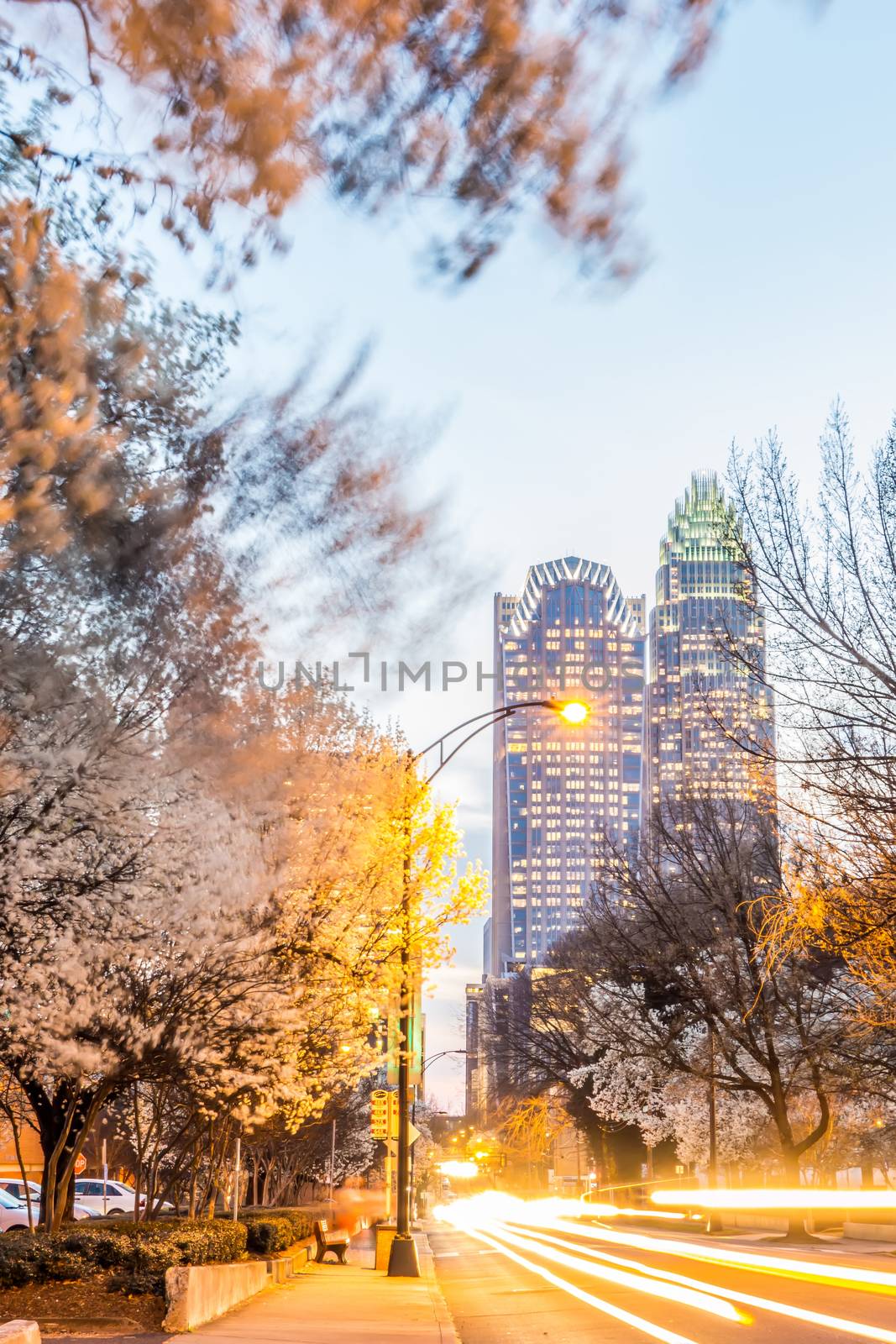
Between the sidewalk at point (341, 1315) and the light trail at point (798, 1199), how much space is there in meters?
13.4

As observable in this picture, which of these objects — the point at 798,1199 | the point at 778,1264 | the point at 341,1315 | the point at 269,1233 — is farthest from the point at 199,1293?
the point at 798,1199

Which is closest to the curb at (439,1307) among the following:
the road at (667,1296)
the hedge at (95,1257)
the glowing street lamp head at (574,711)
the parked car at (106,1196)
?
the road at (667,1296)

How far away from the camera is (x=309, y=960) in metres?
18.2

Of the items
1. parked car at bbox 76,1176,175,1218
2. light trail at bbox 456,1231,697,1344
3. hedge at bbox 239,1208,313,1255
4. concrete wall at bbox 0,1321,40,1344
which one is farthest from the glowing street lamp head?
parked car at bbox 76,1176,175,1218

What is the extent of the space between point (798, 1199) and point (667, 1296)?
57.0 ft

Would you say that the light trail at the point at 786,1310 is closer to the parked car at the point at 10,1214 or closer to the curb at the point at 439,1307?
the curb at the point at 439,1307

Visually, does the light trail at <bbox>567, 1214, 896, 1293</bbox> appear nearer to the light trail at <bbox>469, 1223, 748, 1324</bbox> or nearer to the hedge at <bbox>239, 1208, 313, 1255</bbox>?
the light trail at <bbox>469, 1223, 748, 1324</bbox>

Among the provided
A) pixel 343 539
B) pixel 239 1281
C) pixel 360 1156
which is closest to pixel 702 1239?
pixel 239 1281

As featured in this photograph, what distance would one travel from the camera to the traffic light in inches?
970

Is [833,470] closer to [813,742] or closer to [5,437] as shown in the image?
[813,742]

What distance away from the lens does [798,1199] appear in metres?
31.7

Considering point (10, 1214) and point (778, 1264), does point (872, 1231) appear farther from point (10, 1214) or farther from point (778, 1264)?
point (10, 1214)

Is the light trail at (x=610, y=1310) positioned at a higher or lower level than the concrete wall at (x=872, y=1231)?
higher

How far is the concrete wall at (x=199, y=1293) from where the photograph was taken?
11867 millimetres
